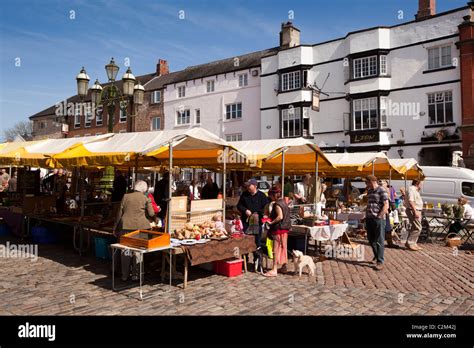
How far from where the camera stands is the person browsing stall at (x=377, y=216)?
813cm

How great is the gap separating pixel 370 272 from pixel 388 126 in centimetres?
1835

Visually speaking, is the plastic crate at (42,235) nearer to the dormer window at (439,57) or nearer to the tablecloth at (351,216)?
the tablecloth at (351,216)

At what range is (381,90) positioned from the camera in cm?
2406

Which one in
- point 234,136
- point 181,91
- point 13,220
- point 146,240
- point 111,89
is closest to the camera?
point 146,240

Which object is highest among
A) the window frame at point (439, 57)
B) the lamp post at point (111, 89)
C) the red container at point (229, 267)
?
the window frame at point (439, 57)

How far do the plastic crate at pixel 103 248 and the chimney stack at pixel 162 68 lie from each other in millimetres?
36139

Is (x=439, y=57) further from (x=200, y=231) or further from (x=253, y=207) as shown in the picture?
(x=200, y=231)

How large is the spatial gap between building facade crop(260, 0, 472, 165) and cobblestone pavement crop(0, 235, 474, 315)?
52.9 ft

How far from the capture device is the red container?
286 inches

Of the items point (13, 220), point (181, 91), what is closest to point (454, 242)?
point (13, 220)

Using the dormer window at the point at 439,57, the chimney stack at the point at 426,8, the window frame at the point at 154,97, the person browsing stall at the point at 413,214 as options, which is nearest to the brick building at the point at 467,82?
the dormer window at the point at 439,57

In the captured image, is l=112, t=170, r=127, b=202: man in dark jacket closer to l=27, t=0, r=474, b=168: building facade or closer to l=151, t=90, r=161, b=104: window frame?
l=27, t=0, r=474, b=168: building facade

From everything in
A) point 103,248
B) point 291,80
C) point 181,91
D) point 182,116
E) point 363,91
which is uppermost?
point 181,91

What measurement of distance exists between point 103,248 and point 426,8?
86.8ft
